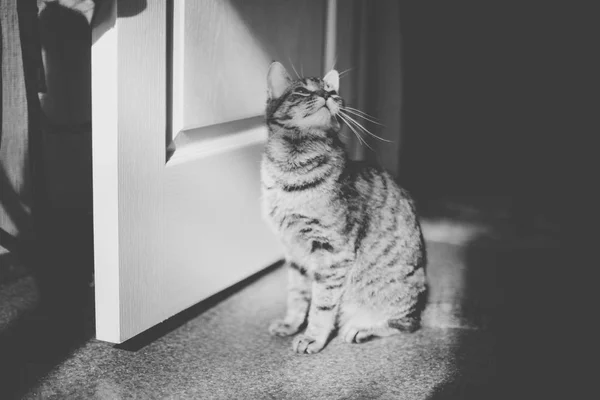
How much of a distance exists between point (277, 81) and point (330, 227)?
1.06 feet

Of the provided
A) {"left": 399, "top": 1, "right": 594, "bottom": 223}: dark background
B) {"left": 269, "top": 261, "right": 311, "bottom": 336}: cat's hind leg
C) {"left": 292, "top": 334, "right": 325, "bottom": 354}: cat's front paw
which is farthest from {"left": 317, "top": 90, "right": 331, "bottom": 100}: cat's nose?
{"left": 399, "top": 1, "right": 594, "bottom": 223}: dark background

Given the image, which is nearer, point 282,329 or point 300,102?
point 300,102

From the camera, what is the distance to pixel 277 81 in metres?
1.44

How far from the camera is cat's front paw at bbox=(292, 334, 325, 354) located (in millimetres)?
1466

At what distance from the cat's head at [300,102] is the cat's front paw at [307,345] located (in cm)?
45

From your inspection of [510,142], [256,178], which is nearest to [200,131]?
[256,178]

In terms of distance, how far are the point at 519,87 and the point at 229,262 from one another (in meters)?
1.89

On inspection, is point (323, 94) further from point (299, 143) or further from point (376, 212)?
point (376, 212)

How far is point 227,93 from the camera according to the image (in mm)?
1557

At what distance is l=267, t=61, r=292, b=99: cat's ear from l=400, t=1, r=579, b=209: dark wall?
145cm

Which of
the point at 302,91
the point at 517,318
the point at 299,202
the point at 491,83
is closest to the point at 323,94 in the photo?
the point at 302,91

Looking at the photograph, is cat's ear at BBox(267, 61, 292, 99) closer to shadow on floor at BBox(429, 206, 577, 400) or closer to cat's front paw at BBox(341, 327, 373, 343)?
cat's front paw at BBox(341, 327, 373, 343)

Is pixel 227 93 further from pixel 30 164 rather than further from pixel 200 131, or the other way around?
pixel 30 164

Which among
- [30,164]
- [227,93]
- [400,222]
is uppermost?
[227,93]
